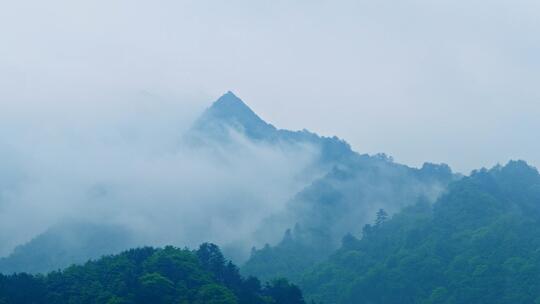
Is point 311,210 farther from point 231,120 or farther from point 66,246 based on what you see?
point 231,120

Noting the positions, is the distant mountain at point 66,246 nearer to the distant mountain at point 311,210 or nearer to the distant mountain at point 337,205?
the distant mountain at point 311,210

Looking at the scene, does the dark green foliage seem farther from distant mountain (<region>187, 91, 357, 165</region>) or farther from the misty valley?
distant mountain (<region>187, 91, 357, 165</region>)

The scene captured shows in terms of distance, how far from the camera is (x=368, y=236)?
111000mm

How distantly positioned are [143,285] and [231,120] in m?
94.9

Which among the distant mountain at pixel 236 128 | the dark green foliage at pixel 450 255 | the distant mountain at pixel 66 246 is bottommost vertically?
the dark green foliage at pixel 450 255

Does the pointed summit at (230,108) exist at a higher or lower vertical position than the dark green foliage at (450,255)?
higher

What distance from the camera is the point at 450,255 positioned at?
97625 mm

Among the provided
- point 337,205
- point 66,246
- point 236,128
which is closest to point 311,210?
point 337,205

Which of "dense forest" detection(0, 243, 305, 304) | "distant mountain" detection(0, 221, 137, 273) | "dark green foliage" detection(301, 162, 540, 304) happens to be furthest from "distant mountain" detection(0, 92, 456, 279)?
"dense forest" detection(0, 243, 305, 304)

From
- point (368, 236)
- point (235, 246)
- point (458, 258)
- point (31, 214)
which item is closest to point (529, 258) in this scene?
point (458, 258)

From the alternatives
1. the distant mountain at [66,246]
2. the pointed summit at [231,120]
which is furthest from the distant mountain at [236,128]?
the distant mountain at [66,246]

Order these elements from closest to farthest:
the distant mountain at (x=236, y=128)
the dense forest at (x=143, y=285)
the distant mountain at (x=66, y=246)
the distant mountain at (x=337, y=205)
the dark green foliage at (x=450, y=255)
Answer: the dense forest at (x=143, y=285), the dark green foliage at (x=450, y=255), the distant mountain at (x=337, y=205), the distant mountain at (x=66, y=246), the distant mountain at (x=236, y=128)

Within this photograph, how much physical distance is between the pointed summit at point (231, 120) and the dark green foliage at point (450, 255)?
5016 cm

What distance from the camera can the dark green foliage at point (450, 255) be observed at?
88.1 m
